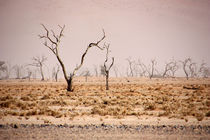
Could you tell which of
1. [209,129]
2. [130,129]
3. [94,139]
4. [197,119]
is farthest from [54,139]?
[197,119]

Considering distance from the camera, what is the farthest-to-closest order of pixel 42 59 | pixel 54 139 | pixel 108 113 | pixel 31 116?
pixel 42 59 → pixel 108 113 → pixel 31 116 → pixel 54 139

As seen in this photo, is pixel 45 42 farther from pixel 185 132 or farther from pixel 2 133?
pixel 185 132

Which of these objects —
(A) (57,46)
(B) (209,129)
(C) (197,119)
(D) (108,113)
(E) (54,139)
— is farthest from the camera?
(A) (57,46)

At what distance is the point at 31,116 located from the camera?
32.8 feet

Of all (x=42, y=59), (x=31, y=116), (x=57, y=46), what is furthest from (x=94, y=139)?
(x=42, y=59)

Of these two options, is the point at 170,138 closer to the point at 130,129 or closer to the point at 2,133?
the point at 130,129

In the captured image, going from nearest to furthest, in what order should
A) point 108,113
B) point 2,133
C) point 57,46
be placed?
point 2,133
point 108,113
point 57,46

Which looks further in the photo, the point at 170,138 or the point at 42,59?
the point at 42,59

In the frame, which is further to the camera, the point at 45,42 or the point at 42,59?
the point at 42,59

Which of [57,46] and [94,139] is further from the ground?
[57,46]

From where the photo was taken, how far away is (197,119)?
29.9ft

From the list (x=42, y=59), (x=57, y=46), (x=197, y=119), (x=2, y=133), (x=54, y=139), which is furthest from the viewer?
(x=42, y=59)

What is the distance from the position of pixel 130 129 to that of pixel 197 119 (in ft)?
14.0

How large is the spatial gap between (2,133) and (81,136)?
303 centimetres
